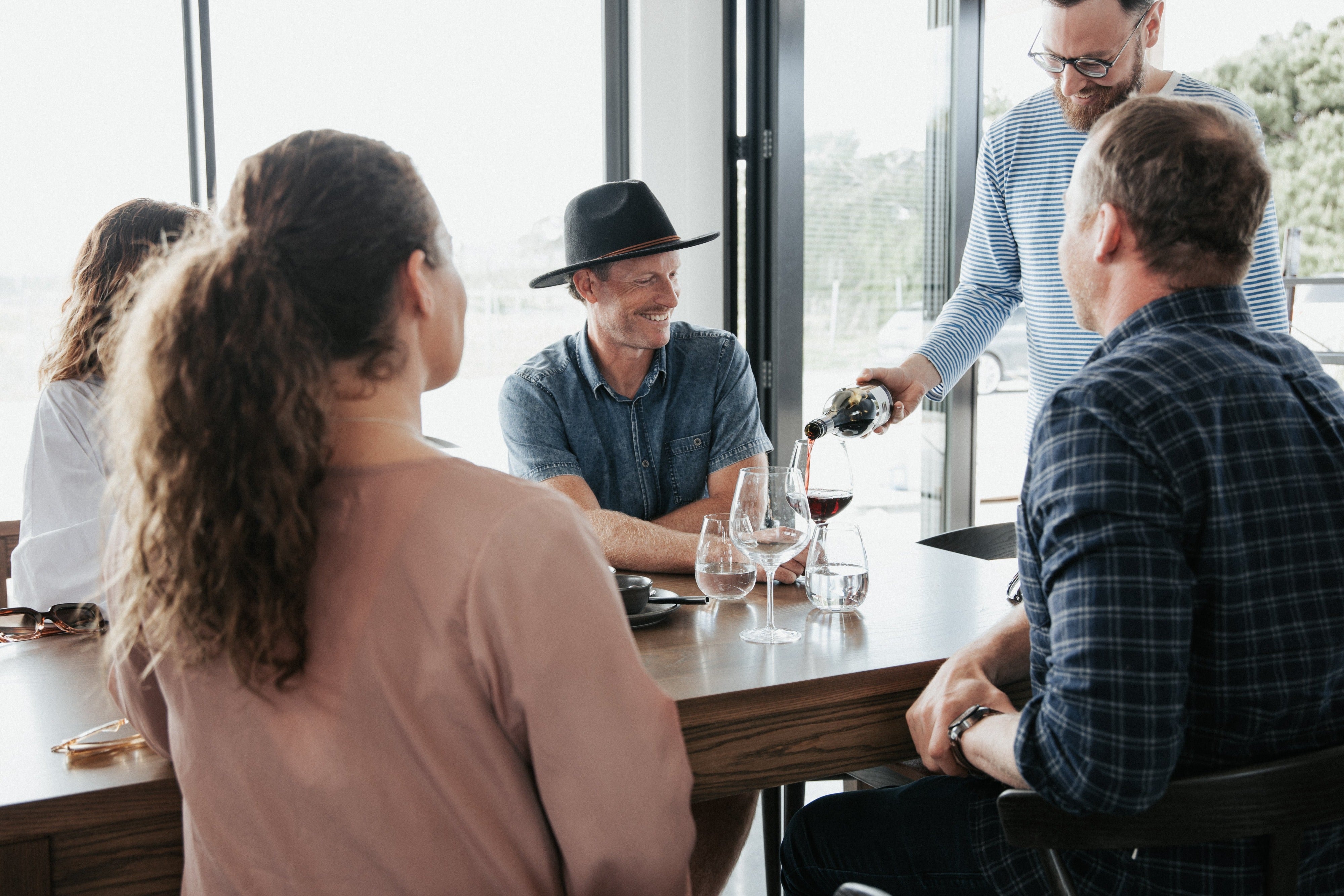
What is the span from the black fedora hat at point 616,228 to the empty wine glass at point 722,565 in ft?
3.24

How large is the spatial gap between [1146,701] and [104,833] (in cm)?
98

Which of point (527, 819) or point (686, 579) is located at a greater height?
point (527, 819)

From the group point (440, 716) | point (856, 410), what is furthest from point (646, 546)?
point (440, 716)

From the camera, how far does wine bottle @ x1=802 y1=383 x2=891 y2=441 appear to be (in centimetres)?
185

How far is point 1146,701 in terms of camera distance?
3.15 feet

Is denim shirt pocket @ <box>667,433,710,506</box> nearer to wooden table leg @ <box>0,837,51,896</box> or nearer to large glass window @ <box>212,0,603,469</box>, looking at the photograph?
large glass window @ <box>212,0,603,469</box>

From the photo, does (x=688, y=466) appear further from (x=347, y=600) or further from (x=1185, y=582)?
(x=347, y=600)

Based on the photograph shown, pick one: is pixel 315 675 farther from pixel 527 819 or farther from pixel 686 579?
pixel 686 579

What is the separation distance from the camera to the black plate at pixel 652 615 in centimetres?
146

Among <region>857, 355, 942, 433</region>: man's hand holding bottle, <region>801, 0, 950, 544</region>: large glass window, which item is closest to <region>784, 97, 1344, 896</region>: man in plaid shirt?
<region>857, 355, 942, 433</region>: man's hand holding bottle

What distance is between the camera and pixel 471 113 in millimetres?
3541

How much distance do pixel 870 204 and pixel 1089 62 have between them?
1.92m

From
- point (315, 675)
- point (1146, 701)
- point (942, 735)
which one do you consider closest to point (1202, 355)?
point (1146, 701)

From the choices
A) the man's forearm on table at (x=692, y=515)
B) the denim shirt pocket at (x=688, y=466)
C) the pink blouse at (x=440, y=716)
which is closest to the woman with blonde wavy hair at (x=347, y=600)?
A: the pink blouse at (x=440, y=716)
